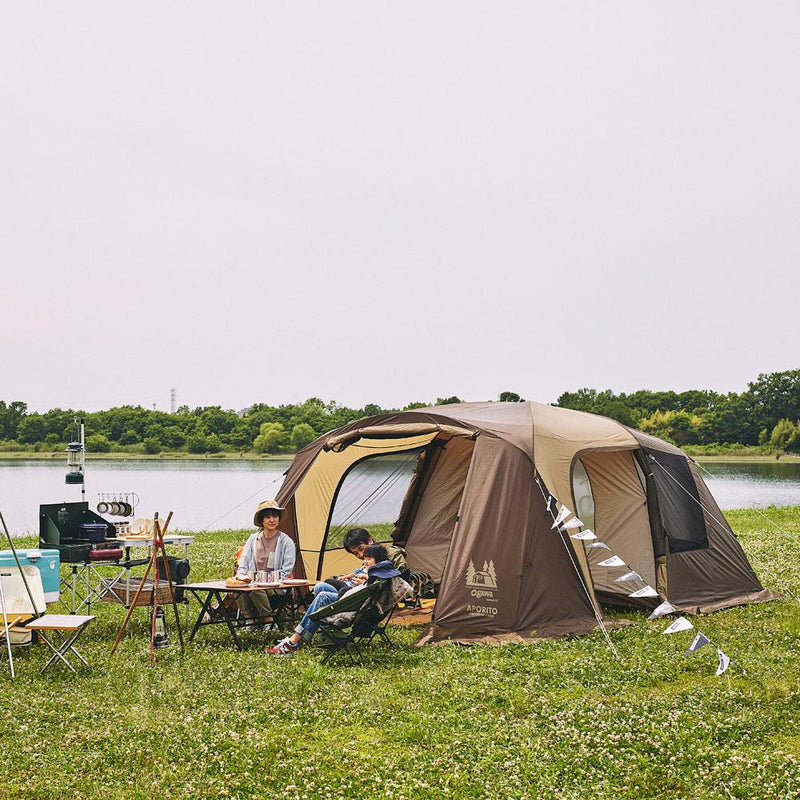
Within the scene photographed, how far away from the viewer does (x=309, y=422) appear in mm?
45219

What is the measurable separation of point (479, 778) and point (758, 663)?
2732 mm

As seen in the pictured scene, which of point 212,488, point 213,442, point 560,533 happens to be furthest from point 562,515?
point 213,442

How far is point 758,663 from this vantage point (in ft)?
19.7

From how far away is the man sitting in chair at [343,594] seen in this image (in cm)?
643

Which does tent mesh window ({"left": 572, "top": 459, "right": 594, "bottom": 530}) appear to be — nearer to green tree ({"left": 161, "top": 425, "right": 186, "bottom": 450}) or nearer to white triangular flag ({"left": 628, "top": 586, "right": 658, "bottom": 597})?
white triangular flag ({"left": 628, "top": 586, "right": 658, "bottom": 597})

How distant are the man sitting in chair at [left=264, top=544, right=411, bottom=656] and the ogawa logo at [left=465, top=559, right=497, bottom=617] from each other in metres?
0.67

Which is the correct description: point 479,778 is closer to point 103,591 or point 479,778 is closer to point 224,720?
point 224,720

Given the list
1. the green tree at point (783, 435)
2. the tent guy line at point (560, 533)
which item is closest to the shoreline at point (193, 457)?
the green tree at point (783, 435)

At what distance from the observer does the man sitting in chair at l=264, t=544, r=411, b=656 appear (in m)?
6.43

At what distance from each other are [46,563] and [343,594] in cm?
256

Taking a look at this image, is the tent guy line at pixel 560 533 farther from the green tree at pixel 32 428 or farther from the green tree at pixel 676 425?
the green tree at pixel 676 425

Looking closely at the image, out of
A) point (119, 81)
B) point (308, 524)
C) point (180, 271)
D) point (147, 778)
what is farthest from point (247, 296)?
point (147, 778)

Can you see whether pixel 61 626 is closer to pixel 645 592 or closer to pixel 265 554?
pixel 265 554

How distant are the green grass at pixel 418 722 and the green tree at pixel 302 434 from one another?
3635 centimetres
